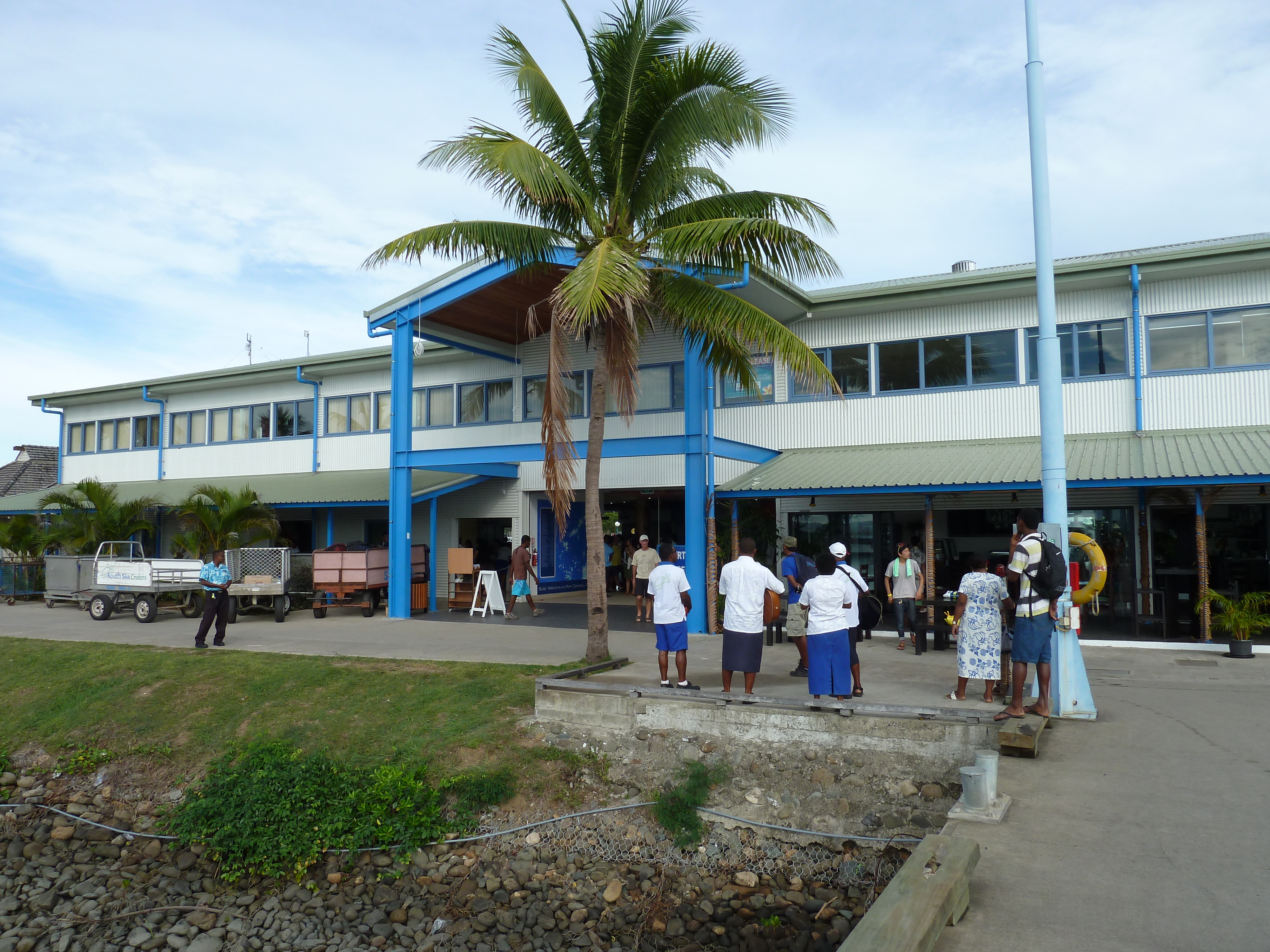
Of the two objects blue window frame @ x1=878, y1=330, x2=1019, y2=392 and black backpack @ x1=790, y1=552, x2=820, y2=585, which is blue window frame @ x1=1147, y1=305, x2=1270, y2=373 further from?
black backpack @ x1=790, y1=552, x2=820, y2=585

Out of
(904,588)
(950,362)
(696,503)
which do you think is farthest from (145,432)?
(904,588)

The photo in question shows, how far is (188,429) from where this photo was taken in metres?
26.1

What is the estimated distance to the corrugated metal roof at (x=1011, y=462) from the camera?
12.5 meters

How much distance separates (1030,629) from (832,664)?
1810 millimetres

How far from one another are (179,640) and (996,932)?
1434 cm

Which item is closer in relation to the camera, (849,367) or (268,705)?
(268,705)

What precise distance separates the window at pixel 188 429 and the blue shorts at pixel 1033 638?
23998mm

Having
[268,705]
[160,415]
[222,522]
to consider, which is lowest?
[268,705]

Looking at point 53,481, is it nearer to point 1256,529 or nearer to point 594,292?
point 594,292

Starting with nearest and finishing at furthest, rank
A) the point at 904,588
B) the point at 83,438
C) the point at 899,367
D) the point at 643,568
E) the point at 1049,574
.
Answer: the point at 1049,574 < the point at 904,588 < the point at 643,568 < the point at 899,367 < the point at 83,438

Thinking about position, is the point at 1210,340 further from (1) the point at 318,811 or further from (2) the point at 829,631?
(1) the point at 318,811

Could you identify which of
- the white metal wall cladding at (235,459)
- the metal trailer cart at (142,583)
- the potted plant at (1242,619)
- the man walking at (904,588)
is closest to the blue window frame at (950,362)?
the man walking at (904,588)

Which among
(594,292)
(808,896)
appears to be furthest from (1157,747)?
(594,292)

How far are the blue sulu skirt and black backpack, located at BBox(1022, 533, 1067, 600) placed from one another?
174cm
